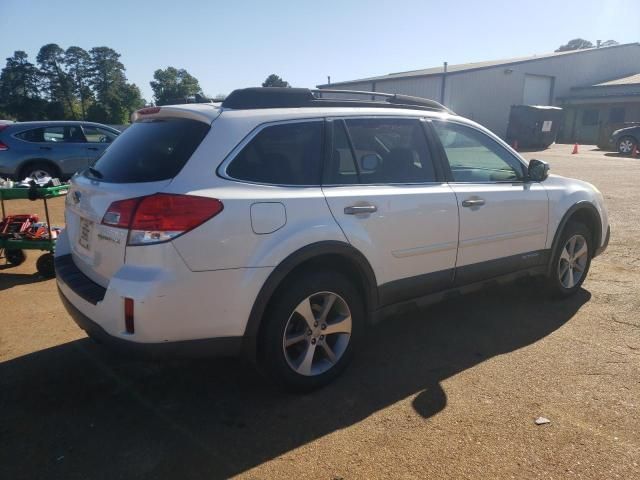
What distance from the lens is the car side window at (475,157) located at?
3.86 metres

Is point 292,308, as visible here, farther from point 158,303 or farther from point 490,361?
point 490,361

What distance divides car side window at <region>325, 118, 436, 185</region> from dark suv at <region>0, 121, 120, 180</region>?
8995 millimetres

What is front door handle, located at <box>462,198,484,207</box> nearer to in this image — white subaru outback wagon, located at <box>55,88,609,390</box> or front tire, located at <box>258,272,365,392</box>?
white subaru outback wagon, located at <box>55,88,609,390</box>

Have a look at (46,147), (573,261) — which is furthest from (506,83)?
(573,261)

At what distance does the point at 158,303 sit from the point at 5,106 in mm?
76325

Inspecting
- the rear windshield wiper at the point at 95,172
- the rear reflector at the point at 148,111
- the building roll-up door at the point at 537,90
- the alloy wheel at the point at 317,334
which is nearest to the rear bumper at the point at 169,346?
the alloy wheel at the point at 317,334

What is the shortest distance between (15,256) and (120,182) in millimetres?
3822

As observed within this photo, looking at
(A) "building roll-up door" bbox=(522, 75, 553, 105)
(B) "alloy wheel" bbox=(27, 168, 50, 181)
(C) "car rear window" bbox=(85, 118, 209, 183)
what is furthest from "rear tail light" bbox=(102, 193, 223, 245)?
(A) "building roll-up door" bbox=(522, 75, 553, 105)

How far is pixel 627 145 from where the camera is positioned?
2231 cm

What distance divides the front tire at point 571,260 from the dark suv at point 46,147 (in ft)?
31.4

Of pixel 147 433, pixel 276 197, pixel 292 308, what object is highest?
pixel 276 197

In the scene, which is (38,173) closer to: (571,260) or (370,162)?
(370,162)

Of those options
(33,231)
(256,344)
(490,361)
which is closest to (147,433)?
(256,344)

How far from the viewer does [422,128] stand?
145 inches
